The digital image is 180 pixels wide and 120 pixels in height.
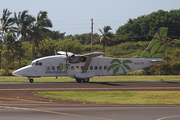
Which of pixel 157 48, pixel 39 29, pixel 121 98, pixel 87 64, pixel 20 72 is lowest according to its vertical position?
pixel 121 98

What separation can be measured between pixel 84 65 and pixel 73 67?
1676 millimetres

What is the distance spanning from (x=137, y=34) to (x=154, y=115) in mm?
91289

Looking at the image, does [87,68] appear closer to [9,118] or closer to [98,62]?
[98,62]

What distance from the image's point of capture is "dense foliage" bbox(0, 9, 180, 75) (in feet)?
188

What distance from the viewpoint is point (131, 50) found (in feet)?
270

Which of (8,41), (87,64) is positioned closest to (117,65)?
(87,64)

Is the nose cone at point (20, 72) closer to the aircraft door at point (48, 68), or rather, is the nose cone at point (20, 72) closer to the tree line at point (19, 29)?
the aircraft door at point (48, 68)

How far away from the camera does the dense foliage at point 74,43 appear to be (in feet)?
188

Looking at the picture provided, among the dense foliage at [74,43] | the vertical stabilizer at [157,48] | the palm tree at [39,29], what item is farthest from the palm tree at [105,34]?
the vertical stabilizer at [157,48]

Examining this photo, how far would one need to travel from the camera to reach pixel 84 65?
1416 inches

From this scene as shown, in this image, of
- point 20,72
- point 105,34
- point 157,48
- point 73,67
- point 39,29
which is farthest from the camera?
point 105,34

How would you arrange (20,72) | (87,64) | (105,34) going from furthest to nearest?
(105,34), (87,64), (20,72)

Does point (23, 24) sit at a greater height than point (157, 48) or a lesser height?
greater

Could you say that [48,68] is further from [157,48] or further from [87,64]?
[157,48]
